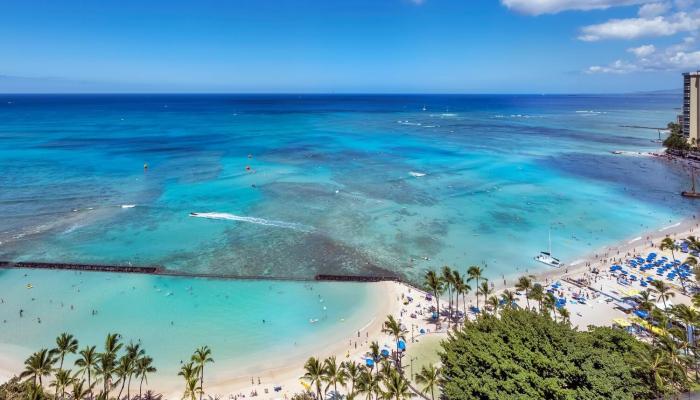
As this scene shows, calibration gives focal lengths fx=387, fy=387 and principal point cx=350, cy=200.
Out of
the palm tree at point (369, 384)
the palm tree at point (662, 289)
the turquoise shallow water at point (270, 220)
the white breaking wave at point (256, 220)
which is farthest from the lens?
the white breaking wave at point (256, 220)

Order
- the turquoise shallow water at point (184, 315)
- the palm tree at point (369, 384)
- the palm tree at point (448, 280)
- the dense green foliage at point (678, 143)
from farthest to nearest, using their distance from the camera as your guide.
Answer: the dense green foliage at point (678, 143) → the palm tree at point (448, 280) → the turquoise shallow water at point (184, 315) → the palm tree at point (369, 384)

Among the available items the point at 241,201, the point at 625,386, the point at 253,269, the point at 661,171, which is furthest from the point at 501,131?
the point at 625,386

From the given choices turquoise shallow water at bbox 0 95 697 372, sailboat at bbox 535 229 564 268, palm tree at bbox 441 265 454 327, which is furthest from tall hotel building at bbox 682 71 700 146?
palm tree at bbox 441 265 454 327

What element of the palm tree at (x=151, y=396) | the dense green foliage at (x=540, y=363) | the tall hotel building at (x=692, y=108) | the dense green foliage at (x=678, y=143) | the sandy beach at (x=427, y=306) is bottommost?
the palm tree at (x=151, y=396)

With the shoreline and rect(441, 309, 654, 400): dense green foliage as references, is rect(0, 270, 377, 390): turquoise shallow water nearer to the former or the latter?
the shoreline

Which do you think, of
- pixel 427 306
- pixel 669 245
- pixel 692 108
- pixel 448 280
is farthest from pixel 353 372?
pixel 692 108

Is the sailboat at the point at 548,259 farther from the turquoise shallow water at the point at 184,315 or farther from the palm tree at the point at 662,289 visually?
the turquoise shallow water at the point at 184,315

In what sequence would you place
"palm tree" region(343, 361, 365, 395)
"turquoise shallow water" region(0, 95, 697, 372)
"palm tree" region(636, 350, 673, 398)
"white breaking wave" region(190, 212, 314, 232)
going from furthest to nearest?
"white breaking wave" region(190, 212, 314, 232), "turquoise shallow water" region(0, 95, 697, 372), "palm tree" region(343, 361, 365, 395), "palm tree" region(636, 350, 673, 398)

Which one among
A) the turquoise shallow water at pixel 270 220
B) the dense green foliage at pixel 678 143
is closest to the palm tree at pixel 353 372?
the turquoise shallow water at pixel 270 220
